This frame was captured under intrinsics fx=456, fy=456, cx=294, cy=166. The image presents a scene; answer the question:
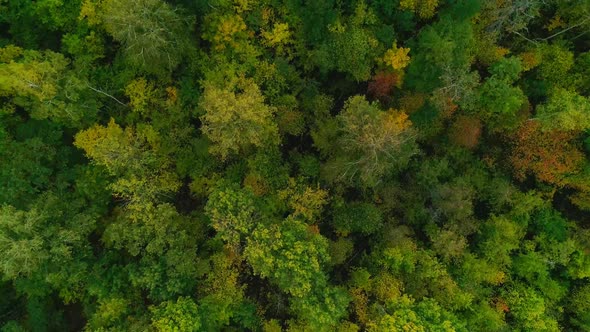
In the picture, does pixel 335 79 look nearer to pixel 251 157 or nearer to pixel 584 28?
pixel 251 157

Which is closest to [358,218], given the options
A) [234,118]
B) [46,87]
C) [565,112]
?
[234,118]

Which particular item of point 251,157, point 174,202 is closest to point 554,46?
point 251,157

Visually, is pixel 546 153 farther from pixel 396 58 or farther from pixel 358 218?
pixel 358 218

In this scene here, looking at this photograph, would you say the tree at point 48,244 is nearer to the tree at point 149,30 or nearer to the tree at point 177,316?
the tree at point 177,316

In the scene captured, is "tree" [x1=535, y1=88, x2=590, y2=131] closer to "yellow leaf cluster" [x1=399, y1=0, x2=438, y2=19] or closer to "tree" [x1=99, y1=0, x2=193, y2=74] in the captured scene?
"yellow leaf cluster" [x1=399, y1=0, x2=438, y2=19]

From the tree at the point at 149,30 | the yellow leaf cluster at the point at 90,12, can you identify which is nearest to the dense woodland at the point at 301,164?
the yellow leaf cluster at the point at 90,12

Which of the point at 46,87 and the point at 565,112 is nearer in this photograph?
the point at 46,87
